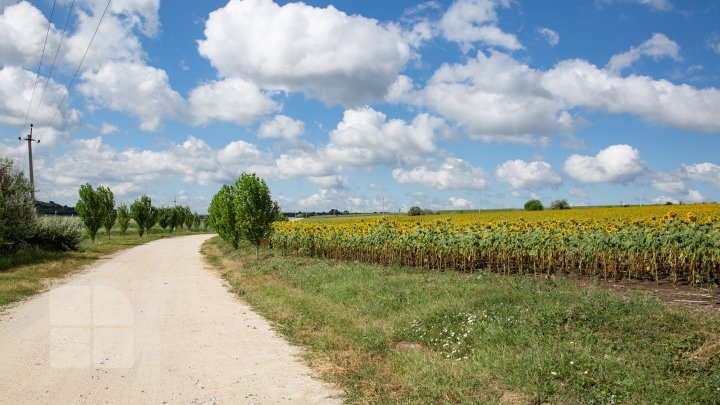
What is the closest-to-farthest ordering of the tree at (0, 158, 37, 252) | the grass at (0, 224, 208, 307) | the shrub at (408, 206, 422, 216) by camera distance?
the grass at (0, 224, 208, 307), the tree at (0, 158, 37, 252), the shrub at (408, 206, 422, 216)

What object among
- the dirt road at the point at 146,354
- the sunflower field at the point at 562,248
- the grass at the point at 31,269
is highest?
the sunflower field at the point at 562,248

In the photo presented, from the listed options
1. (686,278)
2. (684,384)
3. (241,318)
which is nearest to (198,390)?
(241,318)

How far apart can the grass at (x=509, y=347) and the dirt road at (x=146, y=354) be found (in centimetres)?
68

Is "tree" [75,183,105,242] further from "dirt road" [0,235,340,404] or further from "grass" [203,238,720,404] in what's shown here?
"grass" [203,238,720,404]

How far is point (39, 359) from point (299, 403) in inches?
167

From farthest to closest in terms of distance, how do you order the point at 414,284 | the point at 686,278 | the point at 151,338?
the point at 686,278 < the point at 414,284 < the point at 151,338

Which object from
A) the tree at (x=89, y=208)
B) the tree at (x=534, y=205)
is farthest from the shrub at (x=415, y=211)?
the tree at (x=89, y=208)

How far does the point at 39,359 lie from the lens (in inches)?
279

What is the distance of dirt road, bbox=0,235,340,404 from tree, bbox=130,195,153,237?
4380 cm

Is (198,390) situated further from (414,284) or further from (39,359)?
(414,284)

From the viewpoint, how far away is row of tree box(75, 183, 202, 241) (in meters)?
38.3

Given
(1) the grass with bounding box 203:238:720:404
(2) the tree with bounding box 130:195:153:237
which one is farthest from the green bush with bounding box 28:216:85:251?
(2) the tree with bounding box 130:195:153:237

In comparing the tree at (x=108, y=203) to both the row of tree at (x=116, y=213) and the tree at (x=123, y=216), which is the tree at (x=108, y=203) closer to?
the row of tree at (x=116, y=213)
